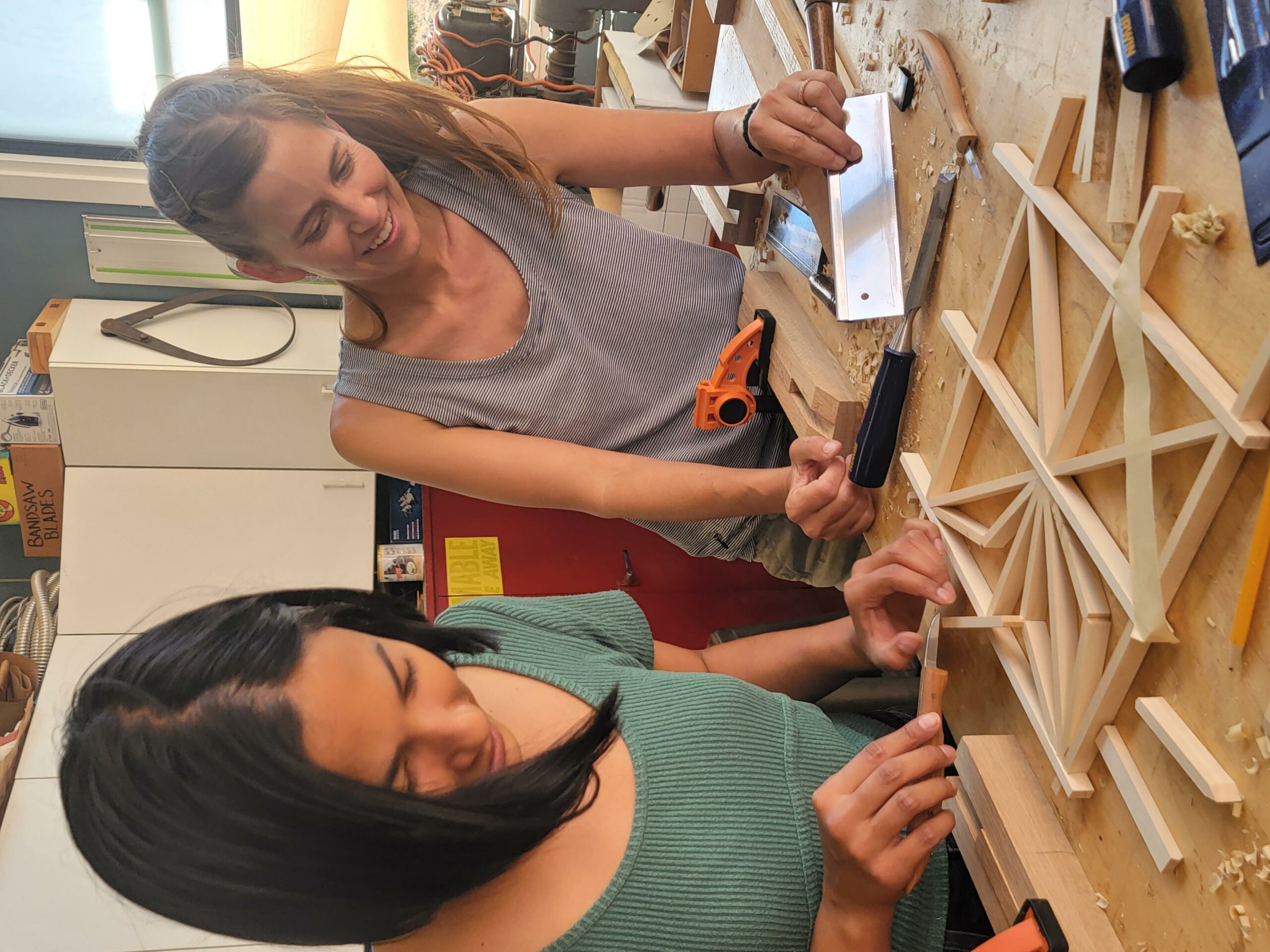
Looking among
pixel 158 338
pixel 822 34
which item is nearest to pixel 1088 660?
pixel 822 34

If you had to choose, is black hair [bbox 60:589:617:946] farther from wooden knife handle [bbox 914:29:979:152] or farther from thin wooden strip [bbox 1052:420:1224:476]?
wooden knife handle [bbox 914:29:979:152]

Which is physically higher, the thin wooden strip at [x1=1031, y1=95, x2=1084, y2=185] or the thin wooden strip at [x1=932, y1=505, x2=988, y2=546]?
the thin wooden strip at [x1=1031, y1=95, x2=1084, y2=185]

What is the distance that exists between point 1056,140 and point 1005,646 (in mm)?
345

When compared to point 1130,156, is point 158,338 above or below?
below

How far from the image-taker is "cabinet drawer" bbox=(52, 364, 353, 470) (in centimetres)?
183

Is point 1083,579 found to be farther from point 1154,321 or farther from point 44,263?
point 44,263

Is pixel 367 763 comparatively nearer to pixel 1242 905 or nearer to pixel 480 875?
pixel 480 875

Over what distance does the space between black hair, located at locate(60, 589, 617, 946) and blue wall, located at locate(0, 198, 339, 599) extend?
1.72m

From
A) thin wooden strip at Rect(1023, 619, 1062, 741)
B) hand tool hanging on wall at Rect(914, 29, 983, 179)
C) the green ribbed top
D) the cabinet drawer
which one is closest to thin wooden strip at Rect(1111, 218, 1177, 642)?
thin wooden strip at Rect(1023, 619, 1062, 741)

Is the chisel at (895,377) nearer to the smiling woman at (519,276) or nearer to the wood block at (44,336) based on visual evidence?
the smiling woman at (519,276)

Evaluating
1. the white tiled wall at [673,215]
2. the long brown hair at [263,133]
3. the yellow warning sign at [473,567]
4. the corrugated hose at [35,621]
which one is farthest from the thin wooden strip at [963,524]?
the corrugated hose at [35,621]

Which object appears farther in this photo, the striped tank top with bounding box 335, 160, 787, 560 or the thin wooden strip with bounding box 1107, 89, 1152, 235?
the striped tank top with bounding box 335, 160, 787, 560

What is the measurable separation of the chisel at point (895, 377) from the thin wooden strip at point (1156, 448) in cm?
23

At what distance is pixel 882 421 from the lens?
812 millimetres
